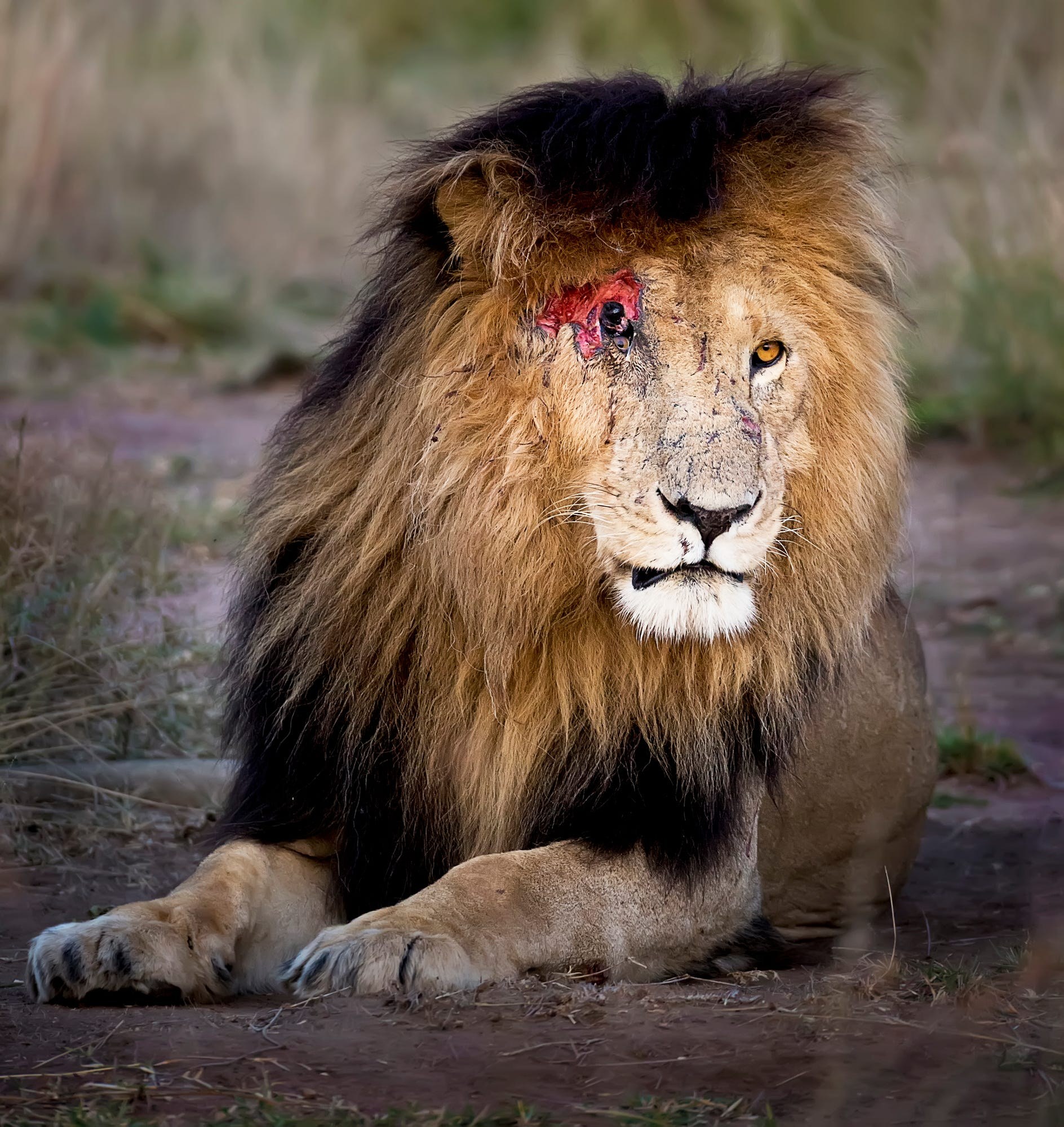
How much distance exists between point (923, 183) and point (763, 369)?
772cm

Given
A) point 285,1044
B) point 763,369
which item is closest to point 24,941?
point 285,1044

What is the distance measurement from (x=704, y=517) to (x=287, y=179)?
1127 centimetres

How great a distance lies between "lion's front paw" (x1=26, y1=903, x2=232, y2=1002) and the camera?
312 cm

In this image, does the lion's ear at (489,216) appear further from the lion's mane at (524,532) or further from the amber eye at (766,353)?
the amber eye at (766,353)

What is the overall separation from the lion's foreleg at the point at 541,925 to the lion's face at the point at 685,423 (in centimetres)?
52

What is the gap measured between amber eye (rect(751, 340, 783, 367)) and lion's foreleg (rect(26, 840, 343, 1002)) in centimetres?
132

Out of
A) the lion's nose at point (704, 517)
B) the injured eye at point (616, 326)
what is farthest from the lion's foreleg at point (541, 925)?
the injured eye at point (616, 326)

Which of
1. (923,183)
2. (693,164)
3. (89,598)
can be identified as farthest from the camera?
(923,183)

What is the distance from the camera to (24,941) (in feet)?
12.3

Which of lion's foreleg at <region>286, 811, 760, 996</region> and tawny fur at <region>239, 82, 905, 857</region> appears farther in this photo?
tawny fur at <region>239, 82, 905, 857</region>

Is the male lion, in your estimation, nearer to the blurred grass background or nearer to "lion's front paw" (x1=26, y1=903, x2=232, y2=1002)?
"lion's front paw" (x1=26, y1=903, x2=232, y2=1002)

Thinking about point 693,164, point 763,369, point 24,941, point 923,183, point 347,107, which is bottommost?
point 24,941

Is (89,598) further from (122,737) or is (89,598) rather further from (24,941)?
(24,941)

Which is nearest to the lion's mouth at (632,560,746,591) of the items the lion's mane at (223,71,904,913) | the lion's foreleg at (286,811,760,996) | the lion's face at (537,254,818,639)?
the lion's face at (537,254,818,639)
